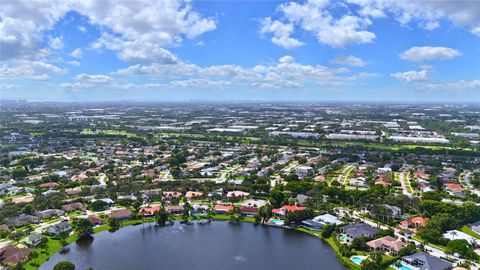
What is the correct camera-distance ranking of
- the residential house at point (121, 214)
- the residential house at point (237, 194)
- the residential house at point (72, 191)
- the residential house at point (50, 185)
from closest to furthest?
the residential house at point (121, 214)
the residential house at point (237, 194)
the residential house at point (72, 191)
the residential house at point (50, 185)

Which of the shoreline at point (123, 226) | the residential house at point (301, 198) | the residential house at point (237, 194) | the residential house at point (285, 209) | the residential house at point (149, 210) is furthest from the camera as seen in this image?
the residential house at point (237, 194)

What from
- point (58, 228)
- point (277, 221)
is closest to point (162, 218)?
point (58, 228)

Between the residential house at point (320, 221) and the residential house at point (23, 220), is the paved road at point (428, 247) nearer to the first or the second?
the residential house at point (320, 221)

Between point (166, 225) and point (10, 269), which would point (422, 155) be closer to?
point (166, 225)

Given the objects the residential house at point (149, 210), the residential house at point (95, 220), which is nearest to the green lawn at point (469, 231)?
the residential house at point (149, 210)

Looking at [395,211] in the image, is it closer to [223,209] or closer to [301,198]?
[301,198]

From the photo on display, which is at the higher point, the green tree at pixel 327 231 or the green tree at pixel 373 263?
the green tree at pixel 373 263

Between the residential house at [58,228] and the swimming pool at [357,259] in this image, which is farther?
the residential house at [58,228]

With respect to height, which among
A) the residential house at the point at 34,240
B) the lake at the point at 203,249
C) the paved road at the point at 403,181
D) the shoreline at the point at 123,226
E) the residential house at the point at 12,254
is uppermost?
the residential house at the point at 12,254

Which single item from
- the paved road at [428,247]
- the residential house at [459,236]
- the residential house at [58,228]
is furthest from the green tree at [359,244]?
the residential house at [58,228]

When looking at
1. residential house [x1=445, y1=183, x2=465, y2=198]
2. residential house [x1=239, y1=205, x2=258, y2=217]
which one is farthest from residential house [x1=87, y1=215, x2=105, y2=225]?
residential house [x1=445, y1=183, x2=465, y2=198]
